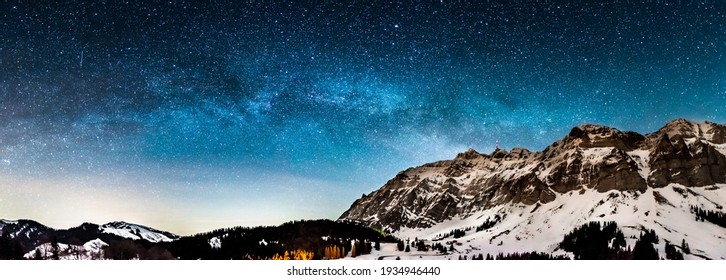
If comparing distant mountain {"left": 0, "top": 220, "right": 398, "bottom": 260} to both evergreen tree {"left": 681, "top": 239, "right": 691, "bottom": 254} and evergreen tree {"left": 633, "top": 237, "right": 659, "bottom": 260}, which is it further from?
evergreen tree {"left": 681, "top": 239, "right": 691, "bottom": 254}

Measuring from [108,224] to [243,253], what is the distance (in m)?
51.0

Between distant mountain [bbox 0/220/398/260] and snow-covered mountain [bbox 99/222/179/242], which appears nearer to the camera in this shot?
distant mountain [bbox 0/220/398/260]

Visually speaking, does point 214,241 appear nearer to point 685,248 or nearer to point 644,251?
point 644,251

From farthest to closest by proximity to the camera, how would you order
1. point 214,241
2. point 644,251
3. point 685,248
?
point 685,248, point 644,251, point 214,241

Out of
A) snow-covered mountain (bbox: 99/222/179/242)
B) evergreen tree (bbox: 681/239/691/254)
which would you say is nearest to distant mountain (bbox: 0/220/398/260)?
snow-covered mountain (bbox: 99/222/179/242)

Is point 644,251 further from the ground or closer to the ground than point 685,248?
closer to the ground

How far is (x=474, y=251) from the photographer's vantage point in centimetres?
19012

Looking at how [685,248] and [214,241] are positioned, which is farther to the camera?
[685,248]

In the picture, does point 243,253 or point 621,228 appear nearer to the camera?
point 243,253

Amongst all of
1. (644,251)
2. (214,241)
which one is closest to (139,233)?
(214,241)

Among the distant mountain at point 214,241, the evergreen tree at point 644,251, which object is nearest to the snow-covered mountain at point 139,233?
the distant mountain at point 214,241
